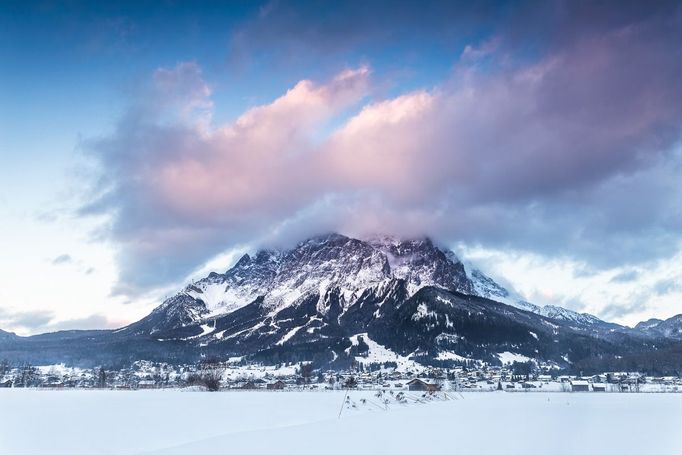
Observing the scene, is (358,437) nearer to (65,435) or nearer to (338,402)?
(65,435)

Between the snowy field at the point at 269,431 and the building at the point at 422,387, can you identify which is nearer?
the snowy field at the point at 269,431

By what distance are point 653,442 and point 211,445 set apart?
37431 millimetres

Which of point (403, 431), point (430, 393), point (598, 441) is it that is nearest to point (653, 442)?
point (598, 441)

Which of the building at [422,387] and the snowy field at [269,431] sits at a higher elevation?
the snowy field at [269,431]

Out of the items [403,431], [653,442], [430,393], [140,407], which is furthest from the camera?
[430,393]

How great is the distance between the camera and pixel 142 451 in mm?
42469

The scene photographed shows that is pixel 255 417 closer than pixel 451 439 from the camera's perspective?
No

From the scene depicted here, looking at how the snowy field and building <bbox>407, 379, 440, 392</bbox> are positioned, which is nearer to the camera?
the snowy field

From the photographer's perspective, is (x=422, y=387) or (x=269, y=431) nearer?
(x=269, y=431)

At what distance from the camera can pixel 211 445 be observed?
1703 inches

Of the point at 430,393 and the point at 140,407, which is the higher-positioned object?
the point at 140,407

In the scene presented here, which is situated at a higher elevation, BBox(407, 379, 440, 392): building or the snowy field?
the snowy field

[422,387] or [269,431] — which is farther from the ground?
[269,431]

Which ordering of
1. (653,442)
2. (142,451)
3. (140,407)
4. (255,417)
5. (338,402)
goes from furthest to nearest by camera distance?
(338,402)
(255,417)
(140,407)
(653,442)
(142,451)
